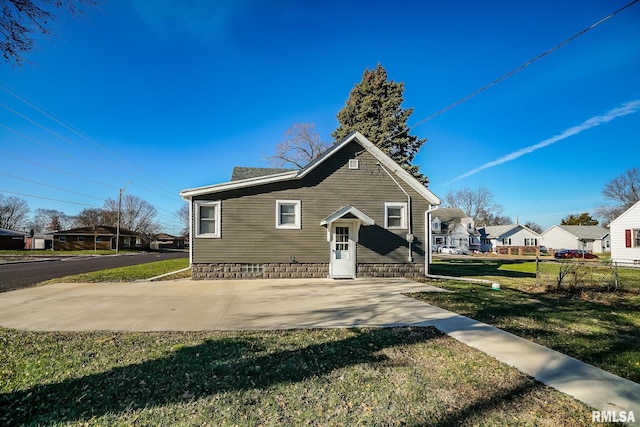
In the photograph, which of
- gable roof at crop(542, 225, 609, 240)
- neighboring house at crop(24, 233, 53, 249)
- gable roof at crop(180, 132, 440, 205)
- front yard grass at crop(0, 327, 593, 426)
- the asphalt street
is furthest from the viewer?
gable roof at crop(542, 225, 609, 240)

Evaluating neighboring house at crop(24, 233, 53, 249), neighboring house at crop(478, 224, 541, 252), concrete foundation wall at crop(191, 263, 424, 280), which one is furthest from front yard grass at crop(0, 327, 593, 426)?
neighboring house at crop(24, 233, 53, 249)

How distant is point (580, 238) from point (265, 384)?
206ft

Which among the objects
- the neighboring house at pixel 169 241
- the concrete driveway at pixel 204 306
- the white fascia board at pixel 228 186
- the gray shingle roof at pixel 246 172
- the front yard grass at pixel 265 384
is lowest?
the neighboring house at pixel 169 241

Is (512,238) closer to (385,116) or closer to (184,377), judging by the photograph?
(385,116)

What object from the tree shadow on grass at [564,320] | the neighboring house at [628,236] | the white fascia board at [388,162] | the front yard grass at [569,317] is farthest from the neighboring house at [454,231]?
the tree shadow on grass at [564,320]

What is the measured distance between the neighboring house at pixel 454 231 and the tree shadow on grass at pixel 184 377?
159 ft

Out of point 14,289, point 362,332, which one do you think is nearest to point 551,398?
point 362,332

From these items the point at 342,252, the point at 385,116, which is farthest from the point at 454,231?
the point at 342,252

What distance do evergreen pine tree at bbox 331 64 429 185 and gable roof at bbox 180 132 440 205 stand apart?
43.4 ft

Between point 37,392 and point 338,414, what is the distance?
3078 mm

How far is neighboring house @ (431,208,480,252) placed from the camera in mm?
50213

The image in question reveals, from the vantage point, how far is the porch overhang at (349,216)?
483 inches

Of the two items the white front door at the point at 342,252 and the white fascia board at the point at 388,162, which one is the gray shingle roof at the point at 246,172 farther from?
the white front door at the point at 342,252

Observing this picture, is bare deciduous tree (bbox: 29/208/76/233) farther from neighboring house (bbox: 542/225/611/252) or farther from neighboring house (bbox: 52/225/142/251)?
neighboring house (bbox: 542/225/611/252)
